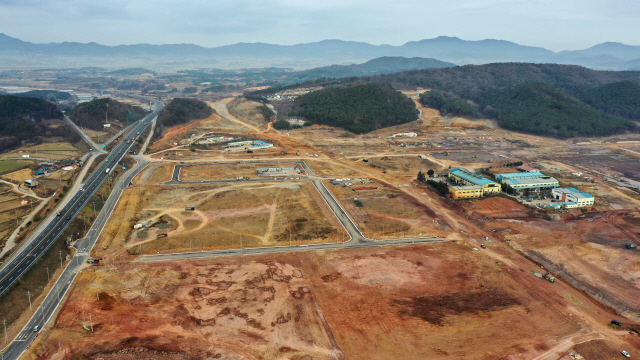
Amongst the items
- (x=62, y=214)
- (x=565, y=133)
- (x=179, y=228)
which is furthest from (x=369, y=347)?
(x=565, y=133)

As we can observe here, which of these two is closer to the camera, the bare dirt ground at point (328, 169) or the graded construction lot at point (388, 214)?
the graded construction lot at point (388, 214)

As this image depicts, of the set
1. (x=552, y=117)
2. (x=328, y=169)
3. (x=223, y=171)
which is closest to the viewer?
(x=223, y=171)

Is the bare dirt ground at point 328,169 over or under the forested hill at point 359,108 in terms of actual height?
under

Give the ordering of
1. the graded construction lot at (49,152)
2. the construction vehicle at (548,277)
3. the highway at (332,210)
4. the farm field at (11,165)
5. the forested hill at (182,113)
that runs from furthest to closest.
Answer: the forested hill at (182,113) → the graded construction lot at (49,152) → the farm field at (11,165) → the highway at (332,210) → the construction vehicle at (548,277)

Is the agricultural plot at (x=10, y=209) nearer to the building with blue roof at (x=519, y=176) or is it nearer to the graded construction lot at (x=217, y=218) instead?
the graded construction lot at (x=217, y=218)

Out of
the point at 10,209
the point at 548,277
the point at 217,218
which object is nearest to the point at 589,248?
the point at 548,277

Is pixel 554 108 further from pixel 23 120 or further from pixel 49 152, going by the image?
pixel 23 120

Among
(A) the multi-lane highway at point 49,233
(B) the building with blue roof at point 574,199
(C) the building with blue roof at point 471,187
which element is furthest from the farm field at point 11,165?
(B) the building with blue roof at point 574,199
